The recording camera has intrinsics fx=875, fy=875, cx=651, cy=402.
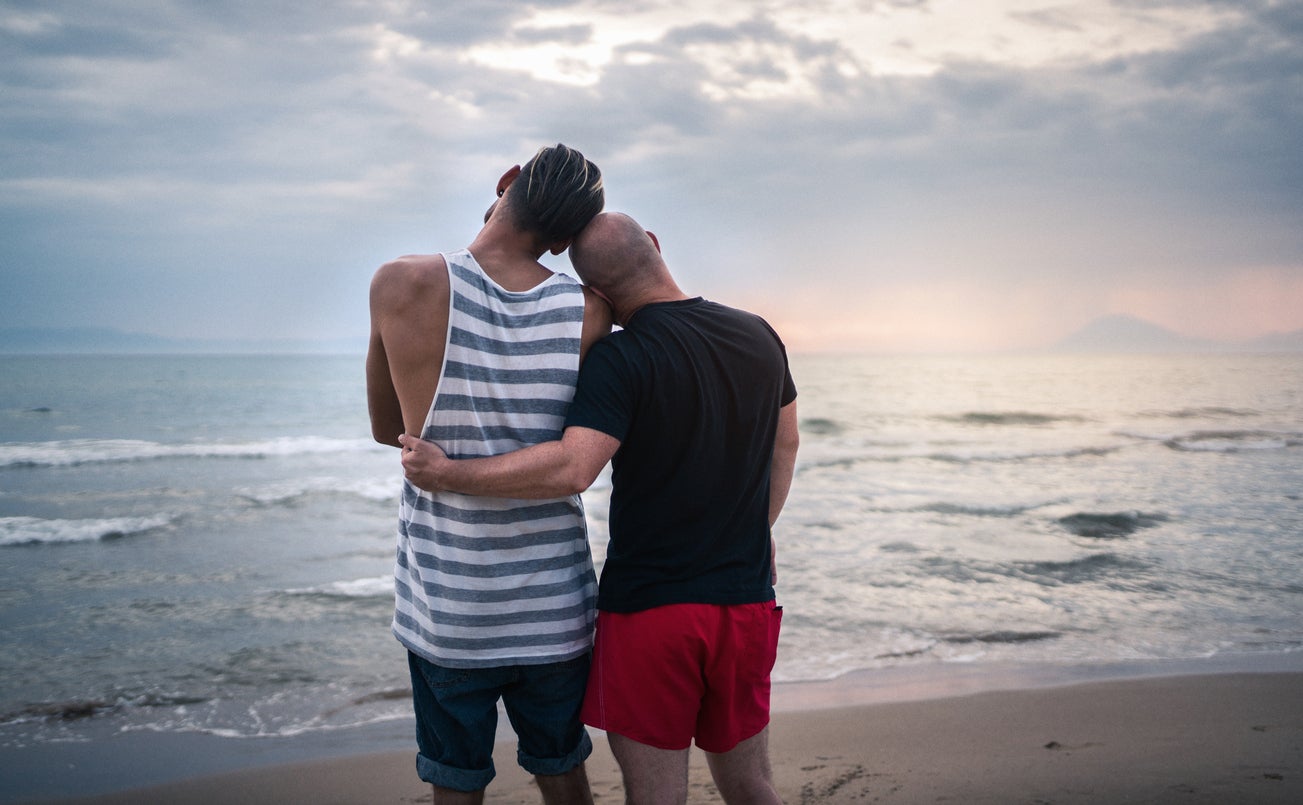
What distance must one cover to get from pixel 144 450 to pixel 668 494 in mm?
19632

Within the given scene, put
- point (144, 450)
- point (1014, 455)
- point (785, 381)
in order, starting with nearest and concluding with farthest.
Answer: point (785, 381) < point (1014, 455) < point (144, 450)

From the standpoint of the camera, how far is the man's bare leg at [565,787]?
86.2 inches

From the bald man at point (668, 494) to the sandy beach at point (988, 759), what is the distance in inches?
62.0

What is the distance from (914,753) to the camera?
3.89 metres

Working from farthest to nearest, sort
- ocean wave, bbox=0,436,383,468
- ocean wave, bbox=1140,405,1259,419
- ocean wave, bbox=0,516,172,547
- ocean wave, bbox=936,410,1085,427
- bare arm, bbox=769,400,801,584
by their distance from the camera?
ocean wave, bbox=1140,405,1259,419 < ocean wave, bbox=936,410,1085,427 < ocean wave, bbox=0,436,383,468 < ocean wave, bbox=0,516,172,547 < bare arm, bbox=769,400,801,584

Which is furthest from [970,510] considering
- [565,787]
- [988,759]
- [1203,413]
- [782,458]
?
[1203,413]

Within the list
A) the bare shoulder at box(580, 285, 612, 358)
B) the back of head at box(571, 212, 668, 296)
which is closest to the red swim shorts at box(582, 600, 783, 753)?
the bare shoulder at box(580, 285, 612, 358)

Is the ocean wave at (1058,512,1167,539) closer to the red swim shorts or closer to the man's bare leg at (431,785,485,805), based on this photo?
the red swim shorts

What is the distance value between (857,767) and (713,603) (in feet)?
7.14

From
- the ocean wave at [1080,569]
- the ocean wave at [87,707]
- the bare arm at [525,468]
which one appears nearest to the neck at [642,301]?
the bare arm at [525,468]

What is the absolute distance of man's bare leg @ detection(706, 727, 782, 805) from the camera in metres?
2.14

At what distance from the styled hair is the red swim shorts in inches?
36.7

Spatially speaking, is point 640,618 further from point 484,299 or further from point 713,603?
point 484,299

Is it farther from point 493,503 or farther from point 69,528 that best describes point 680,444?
point 69,528
